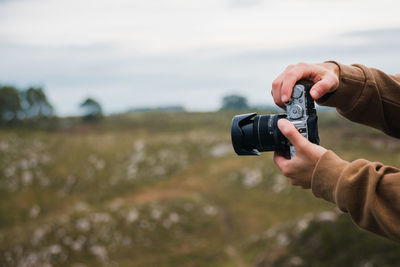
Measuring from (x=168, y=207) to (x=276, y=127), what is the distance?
139ft

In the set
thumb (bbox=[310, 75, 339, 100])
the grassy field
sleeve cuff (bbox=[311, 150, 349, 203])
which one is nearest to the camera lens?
thumb (bbox=[310, 75, 339, 100])

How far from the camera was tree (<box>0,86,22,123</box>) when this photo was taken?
92625mm

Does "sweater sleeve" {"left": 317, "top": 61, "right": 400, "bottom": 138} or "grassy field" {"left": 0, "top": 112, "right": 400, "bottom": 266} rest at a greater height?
"sweater sleeve" {"left": 317, "top": 61, "right": 400, "bottom": 138}

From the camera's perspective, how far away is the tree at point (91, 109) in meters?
102

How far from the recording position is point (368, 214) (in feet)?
8.49

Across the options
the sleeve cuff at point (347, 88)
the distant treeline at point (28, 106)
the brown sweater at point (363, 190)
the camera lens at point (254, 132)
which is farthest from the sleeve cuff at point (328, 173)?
the distant treeline at point (28, 106)

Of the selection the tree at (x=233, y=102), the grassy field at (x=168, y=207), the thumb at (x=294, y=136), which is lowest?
the tree at (x=233, y=102)

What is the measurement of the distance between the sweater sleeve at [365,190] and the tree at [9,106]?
100379 millimetres

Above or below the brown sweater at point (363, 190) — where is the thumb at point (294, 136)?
above

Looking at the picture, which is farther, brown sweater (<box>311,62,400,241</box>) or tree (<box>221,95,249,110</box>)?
tree (<box>221,95,249,110</box>)

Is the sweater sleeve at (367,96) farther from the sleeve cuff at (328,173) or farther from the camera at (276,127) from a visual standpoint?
the sleeve cuff at (328,173)

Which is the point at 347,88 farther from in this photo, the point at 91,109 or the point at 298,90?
the point at 91,109

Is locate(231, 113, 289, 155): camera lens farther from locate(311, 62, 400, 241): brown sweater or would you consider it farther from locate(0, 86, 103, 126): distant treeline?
locate(0, 86, 103, 126): distant treeline

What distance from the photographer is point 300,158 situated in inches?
112
